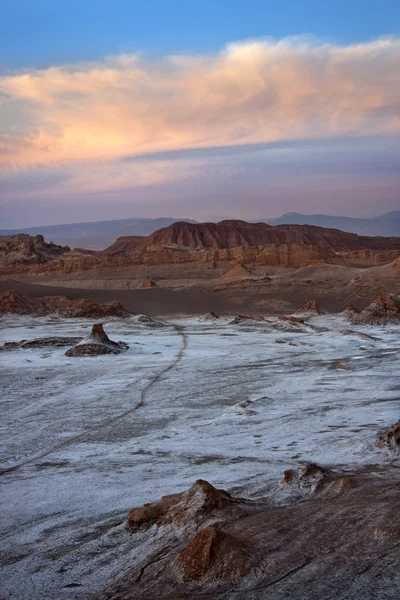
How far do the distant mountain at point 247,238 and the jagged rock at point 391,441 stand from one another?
97.1 meters

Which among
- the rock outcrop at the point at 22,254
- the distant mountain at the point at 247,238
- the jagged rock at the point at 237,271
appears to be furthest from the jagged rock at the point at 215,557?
the distant mountain at the point at 247,238

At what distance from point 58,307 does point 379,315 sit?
15.0 m

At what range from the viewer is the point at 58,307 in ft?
102

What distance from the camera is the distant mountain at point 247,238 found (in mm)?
104750

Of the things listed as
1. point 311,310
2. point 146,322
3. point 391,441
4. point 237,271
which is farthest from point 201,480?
point 237,271

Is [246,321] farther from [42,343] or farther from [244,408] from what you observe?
[244,408]

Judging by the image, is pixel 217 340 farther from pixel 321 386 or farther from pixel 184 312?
pixel 184 312

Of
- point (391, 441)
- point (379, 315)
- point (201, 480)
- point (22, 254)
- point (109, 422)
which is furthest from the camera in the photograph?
point (22, 254)

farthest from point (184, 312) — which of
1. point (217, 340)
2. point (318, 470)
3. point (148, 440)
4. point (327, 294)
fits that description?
point (318, 470)

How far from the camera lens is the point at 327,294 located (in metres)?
35.9

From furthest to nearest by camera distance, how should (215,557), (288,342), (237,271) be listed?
(237,271) < (288,342) < (215,557)

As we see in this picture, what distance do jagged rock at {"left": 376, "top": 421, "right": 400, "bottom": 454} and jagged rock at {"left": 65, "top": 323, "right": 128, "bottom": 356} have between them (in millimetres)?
10675

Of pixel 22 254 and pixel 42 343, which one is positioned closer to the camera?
pixel 42 343

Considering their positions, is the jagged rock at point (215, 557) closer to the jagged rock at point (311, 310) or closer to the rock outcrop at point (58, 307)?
the rock outcrop at point (58, 307)
